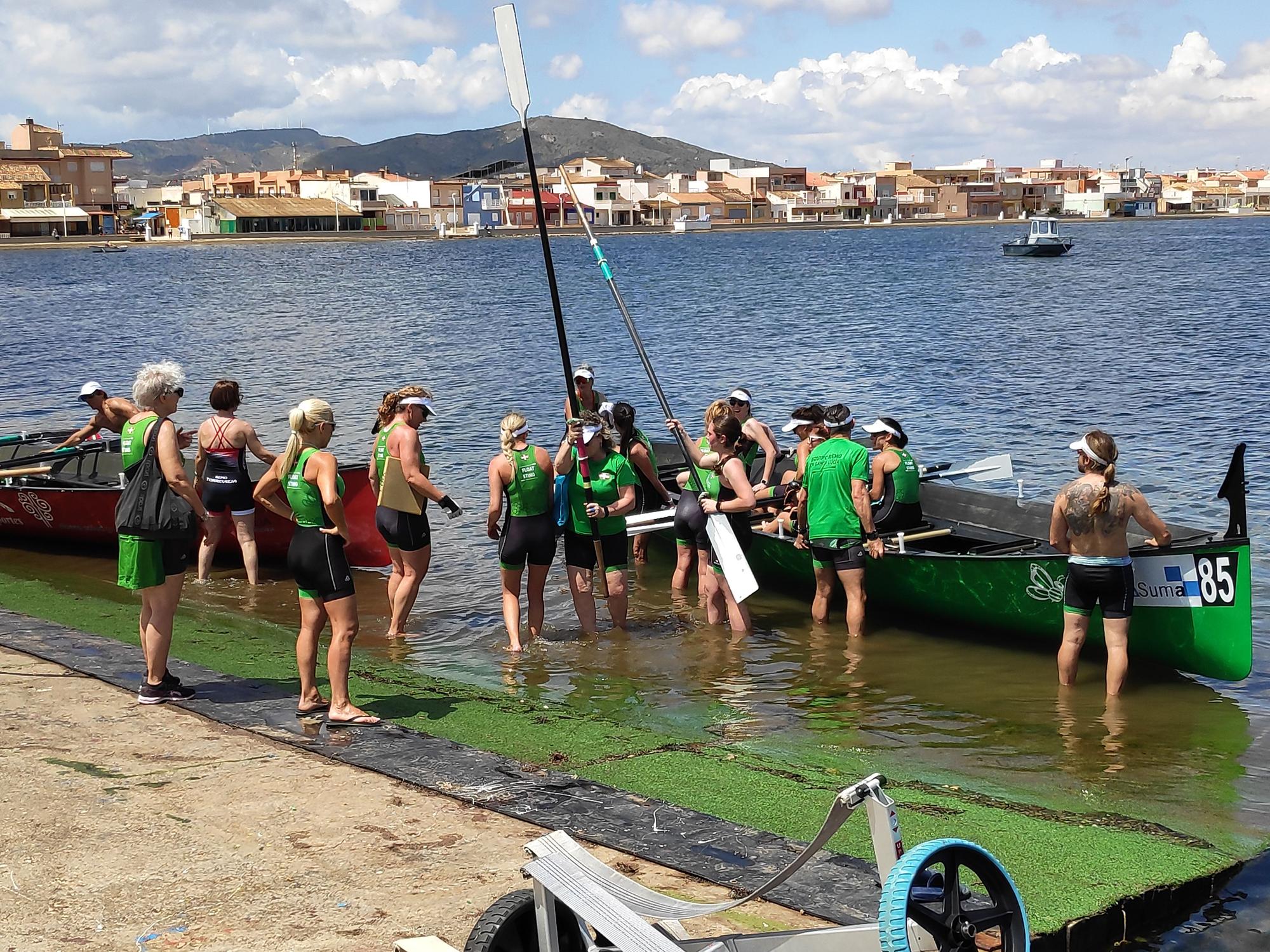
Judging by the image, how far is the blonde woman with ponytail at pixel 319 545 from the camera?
6812mm

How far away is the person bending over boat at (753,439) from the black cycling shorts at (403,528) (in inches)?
108

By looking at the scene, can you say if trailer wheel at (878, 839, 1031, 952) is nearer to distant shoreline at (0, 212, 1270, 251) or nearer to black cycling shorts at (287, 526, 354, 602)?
black cycling shorts at (287, 526, 354, 602)

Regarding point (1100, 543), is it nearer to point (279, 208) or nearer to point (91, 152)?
point (279, 208)

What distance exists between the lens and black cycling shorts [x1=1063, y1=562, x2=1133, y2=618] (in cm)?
844

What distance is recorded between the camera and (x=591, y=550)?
993 centimetres

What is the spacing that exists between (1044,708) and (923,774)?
166cm

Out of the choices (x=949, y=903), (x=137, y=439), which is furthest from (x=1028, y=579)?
(x=949, y=903)

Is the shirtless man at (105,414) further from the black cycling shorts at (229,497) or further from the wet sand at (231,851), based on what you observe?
the wet sand at (231,851)

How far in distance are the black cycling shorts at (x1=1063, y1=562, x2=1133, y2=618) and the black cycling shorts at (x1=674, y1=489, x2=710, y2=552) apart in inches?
114

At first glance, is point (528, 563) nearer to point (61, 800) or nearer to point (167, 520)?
point (167, 520)

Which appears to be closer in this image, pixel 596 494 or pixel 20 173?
pixel 596 494

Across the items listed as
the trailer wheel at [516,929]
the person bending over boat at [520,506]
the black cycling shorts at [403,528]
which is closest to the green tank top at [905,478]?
the person bending over boat at [520,506]

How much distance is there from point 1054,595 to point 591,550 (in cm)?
345

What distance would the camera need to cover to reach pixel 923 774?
24.2 ft
